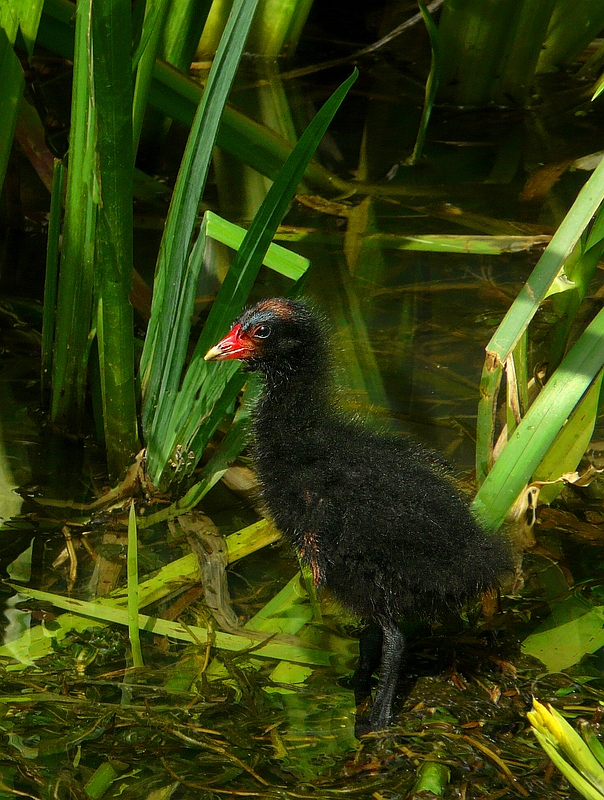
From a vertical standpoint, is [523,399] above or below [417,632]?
above

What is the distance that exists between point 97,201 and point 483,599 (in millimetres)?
1516

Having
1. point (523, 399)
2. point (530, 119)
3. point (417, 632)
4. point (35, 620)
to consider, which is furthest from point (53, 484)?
point (530, 119)

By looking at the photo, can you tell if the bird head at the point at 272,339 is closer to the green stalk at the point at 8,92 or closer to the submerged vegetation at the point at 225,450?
the submerged vegetation at the point at 225,450

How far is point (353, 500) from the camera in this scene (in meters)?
2.41

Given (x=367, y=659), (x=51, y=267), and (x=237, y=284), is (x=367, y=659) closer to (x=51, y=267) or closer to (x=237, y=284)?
(x=237, y=284)

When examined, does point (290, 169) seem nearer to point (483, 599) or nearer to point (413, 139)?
point (483, 599)

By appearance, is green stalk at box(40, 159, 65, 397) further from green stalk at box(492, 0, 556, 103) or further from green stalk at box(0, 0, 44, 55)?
green stalk at box(492, 0, 556, 103)

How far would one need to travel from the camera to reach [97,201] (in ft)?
9.10

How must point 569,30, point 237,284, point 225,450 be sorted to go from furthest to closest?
point 569,30
point 225,450
point 237,284

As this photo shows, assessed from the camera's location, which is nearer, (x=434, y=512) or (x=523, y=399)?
(x=434, y=512)

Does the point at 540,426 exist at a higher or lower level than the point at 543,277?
lower

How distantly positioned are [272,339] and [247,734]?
971 millimetres

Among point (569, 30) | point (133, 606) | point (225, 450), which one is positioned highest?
point (569, 30)

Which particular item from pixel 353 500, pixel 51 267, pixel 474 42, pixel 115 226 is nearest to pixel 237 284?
pixel 115 226
